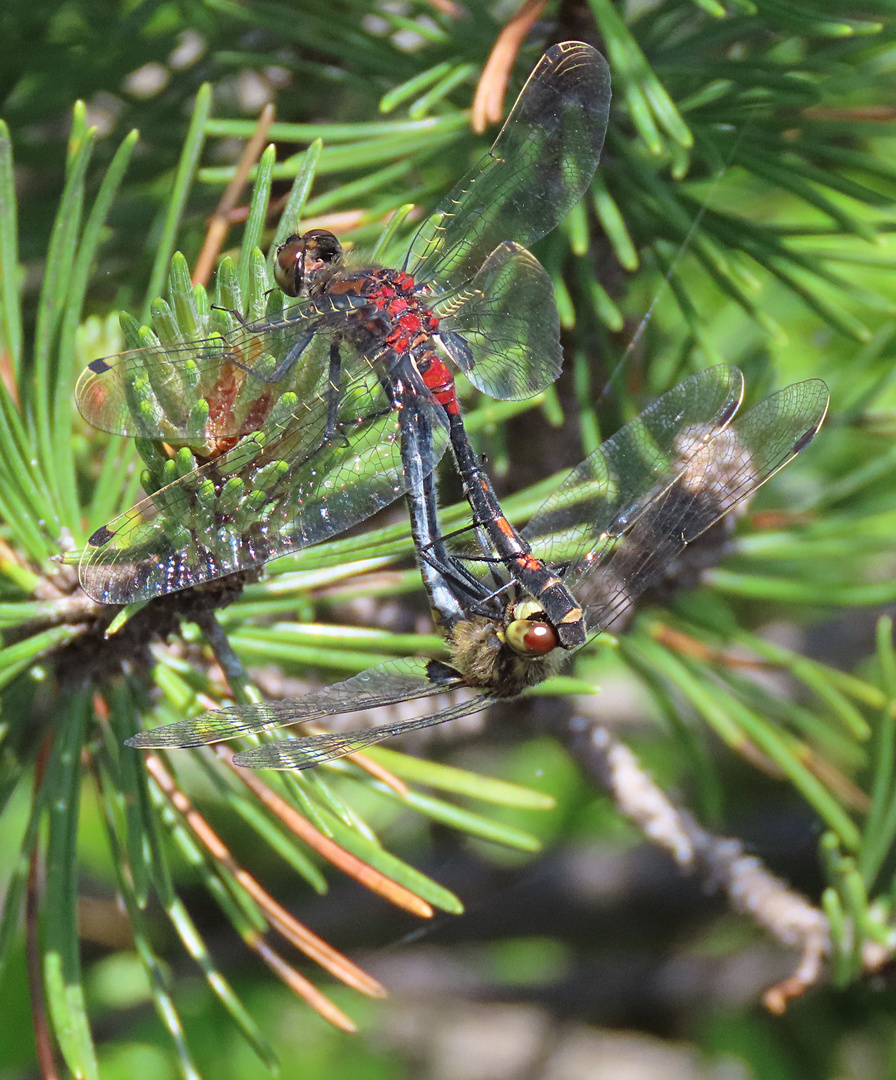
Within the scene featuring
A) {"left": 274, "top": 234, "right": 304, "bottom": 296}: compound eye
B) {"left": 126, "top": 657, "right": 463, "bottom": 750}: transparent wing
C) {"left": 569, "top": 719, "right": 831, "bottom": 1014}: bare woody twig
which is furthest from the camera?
{"left": 569, "top": 719, "right": 831, "bottom": 1014}: bare woody twig

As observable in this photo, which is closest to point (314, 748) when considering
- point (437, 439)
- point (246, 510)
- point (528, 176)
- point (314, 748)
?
point (314, 748)

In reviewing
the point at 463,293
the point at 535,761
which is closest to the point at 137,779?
the point at 463,293

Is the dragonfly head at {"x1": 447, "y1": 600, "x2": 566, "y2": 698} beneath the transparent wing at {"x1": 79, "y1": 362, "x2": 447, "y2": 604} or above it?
beneath

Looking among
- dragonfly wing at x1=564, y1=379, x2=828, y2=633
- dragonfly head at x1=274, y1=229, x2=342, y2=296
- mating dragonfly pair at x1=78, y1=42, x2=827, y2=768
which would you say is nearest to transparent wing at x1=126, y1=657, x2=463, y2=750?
mating dragonfly pair at x1=78, y1=42, x2=827, y2=768

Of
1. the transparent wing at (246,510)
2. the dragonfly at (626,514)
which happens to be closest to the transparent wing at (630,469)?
the dragonfly at (626,514)

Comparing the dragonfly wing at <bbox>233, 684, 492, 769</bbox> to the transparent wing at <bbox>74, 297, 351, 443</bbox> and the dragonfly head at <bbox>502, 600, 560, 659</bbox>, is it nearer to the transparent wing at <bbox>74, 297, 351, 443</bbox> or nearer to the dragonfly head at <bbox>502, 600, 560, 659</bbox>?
the dragonfly head at <bbox>502, 600, 560, 659</bbox>

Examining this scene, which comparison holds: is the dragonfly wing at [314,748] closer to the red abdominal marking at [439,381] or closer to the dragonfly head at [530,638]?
the dragonfly head at [530,638]

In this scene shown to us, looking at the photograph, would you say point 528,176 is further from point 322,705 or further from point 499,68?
point 322,705
